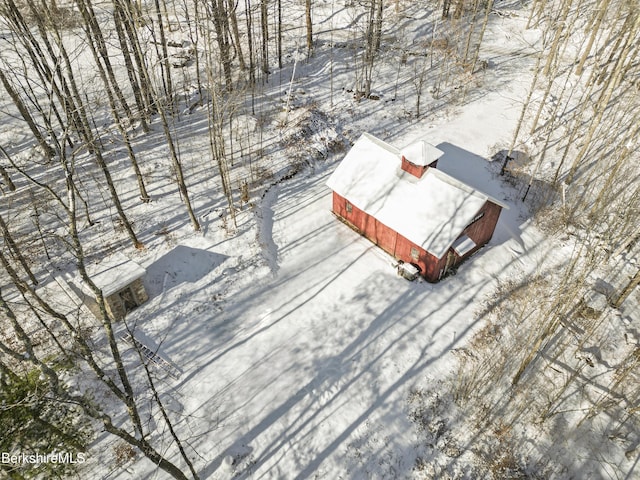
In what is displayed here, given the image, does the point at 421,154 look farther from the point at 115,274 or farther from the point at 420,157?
the point at 115,274

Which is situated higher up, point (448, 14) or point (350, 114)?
point (448, 14)

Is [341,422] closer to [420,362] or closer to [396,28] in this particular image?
[420,362]

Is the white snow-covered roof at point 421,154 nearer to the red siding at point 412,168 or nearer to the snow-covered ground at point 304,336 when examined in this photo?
the red siding at point 412,168

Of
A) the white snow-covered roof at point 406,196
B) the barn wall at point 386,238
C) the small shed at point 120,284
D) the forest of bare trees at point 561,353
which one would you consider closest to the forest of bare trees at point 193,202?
the forest of bare trees at point 561,353

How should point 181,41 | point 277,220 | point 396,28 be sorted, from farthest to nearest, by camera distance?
point 396,28, point 181,41, point 277,220

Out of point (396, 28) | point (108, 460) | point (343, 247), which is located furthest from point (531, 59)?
point (108, 460)

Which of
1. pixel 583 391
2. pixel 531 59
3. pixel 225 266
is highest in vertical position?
pixel 531 59

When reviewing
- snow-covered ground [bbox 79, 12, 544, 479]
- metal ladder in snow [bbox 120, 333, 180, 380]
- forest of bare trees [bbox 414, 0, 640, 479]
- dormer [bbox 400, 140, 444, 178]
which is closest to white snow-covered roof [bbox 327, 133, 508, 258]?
dormer [bbox 400, 140, 444, 178]
